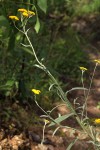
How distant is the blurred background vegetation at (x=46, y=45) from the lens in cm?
329

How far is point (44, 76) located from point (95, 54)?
1.72 m

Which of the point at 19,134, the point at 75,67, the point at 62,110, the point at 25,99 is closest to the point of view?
the point at 19,134

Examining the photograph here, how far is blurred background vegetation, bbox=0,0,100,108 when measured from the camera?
3295 mm

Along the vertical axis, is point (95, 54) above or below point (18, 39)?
below

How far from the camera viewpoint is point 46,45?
19.2 feet

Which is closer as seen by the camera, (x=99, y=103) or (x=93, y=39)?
(x=99, y=103)

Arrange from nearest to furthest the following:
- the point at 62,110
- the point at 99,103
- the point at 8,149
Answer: the point at 8,149, the point at 62,110, the point at 99,103

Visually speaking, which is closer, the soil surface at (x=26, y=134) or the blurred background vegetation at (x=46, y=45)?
the blurred background vegetation at (x=46, y=45)

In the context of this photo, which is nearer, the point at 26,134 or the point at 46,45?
the point at 26,134

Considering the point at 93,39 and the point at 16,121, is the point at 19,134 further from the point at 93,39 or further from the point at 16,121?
the point at 93,39

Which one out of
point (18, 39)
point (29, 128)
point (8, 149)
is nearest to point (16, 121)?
point (29, 128)

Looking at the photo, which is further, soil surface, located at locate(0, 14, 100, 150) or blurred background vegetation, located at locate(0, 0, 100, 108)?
soil surface, located at locate(0, 14, 100, 150)

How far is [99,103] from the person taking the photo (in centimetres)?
496

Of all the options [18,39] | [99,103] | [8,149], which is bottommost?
[99,103]
